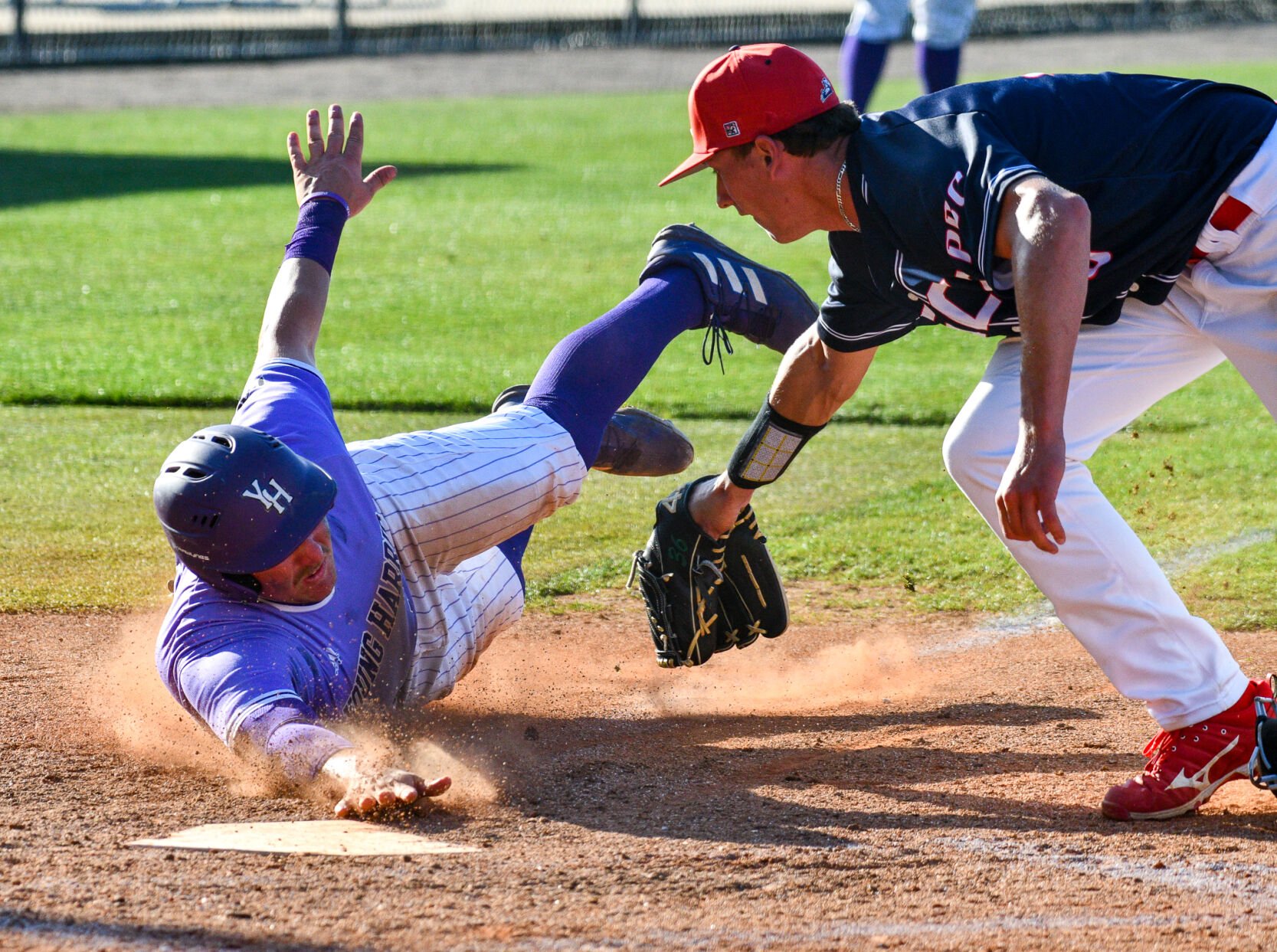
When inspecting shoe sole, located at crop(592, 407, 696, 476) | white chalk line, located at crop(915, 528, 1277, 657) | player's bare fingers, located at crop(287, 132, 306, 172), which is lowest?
white chalk line, located at crop(915, 528, 1277, 657)

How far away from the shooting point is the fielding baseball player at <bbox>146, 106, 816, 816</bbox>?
3139 mm

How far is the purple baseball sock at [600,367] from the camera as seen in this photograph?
404cm

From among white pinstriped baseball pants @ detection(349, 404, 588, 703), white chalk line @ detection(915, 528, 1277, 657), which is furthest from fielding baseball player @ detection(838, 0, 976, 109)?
white pinstriped baseball pants @ detection(349, 404, 588, 703)

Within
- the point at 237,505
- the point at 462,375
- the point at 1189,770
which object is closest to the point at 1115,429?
the point at 1189,770

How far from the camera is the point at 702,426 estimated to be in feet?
23.2

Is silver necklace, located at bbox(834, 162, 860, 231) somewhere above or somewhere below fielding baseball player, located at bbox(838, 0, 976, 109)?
above

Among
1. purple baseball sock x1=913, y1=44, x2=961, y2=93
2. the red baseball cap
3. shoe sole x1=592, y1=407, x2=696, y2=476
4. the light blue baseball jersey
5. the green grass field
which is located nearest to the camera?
the light blue baseball jersey

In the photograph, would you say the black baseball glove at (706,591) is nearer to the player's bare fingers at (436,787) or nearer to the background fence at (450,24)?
the player's bare fingers at (436,787)

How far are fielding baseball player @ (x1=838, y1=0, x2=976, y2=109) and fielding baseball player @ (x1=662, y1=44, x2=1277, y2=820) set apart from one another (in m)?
8.31

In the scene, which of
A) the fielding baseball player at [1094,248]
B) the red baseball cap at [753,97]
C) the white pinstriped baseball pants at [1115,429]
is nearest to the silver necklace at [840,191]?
the fielding baseball player at [1094,248]

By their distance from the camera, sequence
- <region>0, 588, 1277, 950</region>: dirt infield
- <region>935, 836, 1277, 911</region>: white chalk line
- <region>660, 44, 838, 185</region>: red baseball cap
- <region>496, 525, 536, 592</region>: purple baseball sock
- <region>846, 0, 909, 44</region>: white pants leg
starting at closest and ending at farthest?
<region>0, 588, 1277, 950</region>: dirt infield, <region>935, 836, 1277, 911</region>: white chalk line, <region>660, 44, 838, 185</region>: red baseball cap, <region>496, 525, 536, 592</region>: purple baseball sock, <region>846, 0, 909, 44</region>: white pants leg

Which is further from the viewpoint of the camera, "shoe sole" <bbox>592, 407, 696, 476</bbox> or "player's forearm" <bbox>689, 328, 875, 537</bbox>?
"shoe sole" <bbox>592, 407, 696, 476</bbox>

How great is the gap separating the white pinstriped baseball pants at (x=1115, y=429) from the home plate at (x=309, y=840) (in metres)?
1.28

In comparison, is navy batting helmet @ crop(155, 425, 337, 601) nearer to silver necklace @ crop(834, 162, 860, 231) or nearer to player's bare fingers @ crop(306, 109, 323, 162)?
silver necklace @ crop(834, 162, 860, 231)
